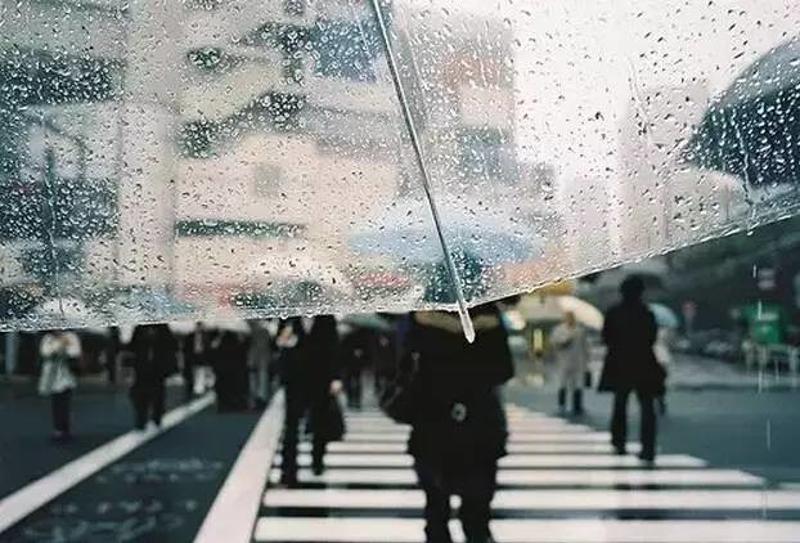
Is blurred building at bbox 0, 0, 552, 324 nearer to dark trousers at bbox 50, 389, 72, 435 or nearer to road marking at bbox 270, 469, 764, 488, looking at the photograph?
road marking at bbox 270, 469, 764, 488

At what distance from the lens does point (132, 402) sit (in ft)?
32.3

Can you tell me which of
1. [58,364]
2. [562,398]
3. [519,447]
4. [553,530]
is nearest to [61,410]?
[58,364]

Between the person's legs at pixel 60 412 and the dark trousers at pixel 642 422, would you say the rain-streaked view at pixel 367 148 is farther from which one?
the person's legs at pixel 60 412

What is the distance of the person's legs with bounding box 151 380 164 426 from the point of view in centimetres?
977

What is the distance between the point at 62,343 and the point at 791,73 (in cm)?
822

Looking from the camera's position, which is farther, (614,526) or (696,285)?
(696,285)

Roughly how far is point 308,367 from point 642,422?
341 centimetres

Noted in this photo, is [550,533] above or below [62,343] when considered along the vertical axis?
below

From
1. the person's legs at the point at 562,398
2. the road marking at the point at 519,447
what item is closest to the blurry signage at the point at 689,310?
the person's legs at the point at 562,398

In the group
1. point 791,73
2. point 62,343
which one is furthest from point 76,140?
point 62,343

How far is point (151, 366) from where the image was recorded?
354 inches

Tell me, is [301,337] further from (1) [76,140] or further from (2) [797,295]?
(2) [797,295]

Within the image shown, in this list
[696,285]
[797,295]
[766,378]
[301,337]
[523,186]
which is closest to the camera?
[523,186]

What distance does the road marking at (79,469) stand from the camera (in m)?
7.23
